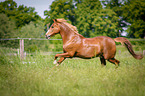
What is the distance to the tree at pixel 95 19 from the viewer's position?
104ft

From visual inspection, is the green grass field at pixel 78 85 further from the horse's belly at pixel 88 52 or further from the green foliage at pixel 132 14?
the green foliage at pixel 132 14

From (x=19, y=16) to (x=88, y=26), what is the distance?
16.3 m

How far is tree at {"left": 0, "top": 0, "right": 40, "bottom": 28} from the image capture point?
35.7 metres

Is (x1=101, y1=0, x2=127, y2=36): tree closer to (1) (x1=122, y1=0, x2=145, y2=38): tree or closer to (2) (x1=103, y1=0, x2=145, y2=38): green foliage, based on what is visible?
(2) (x1=103, y1=0, x2=145, y2=38): green foliage

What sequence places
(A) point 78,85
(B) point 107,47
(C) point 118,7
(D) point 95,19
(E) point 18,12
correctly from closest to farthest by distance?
(A) point 78,85 < (B) point 107,47 < (D) point 95,19 < (C) point 118,7 < (E) point 18,12

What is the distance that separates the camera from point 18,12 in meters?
37.2

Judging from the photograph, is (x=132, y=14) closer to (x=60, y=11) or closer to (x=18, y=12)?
(x=60, y=11)

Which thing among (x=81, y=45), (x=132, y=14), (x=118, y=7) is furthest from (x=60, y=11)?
(x=81, y=45)

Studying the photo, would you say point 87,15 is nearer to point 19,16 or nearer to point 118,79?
point 19,16

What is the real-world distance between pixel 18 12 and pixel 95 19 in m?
18.4

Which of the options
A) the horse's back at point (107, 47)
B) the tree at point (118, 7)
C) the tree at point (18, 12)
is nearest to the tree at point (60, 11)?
the tree at point (18, 12)

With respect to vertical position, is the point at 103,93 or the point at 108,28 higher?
the point at 108,28

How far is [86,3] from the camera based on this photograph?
33.9 metres

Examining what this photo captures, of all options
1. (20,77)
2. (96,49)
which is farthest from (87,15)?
(20,77)
